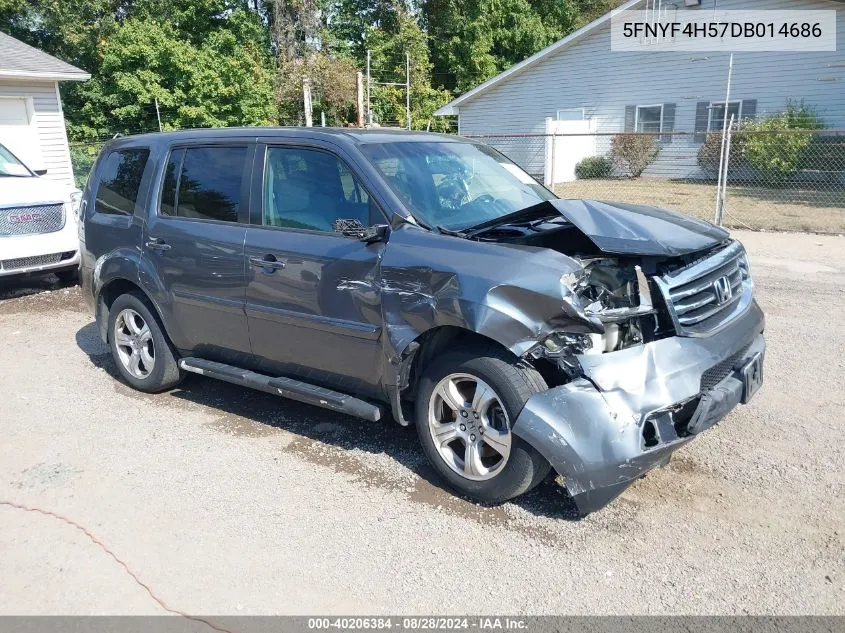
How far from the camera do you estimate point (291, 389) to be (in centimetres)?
441

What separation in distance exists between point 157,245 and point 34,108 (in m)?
13.1

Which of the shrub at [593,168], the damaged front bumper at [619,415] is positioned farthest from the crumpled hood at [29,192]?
the shrub at [593,168]

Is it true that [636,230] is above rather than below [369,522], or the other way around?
above

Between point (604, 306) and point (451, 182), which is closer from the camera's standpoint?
point (604, 306)

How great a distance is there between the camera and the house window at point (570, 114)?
24.3 meters

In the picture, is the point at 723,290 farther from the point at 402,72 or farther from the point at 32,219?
the point at 402,72

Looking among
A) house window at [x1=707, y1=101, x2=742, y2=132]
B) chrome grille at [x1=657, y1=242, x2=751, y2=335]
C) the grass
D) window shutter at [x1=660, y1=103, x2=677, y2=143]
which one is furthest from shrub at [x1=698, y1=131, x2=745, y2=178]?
chrome grille at [x1=657, y1=242, x2=751, y2=335]

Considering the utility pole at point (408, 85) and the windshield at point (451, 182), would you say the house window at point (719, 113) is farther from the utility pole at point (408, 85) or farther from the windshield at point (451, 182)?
the windshield at point (451, 182)

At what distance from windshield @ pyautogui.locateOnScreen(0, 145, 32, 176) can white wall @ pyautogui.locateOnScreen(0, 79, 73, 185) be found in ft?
18.5

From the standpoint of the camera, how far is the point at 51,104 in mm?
15992

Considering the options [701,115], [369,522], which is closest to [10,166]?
[369,522]

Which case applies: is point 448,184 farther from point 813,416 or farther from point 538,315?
point 813,416

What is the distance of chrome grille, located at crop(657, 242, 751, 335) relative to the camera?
3.47 m

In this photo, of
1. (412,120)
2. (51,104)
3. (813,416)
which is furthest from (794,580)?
(412,120)
